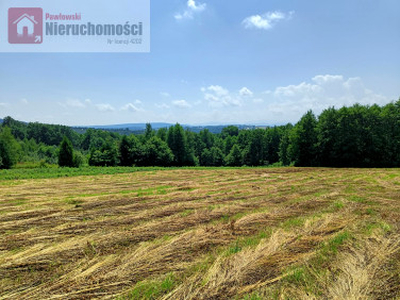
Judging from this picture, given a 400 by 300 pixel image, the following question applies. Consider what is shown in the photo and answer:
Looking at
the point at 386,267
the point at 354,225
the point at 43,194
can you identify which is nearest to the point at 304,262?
the point at 386,267

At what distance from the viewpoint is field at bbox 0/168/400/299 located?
3635mm

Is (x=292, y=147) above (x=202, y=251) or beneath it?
above

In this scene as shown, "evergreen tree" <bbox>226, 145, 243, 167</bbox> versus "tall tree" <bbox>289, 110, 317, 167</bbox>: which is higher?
"tall tree" <bbox>289, 110, 317, 167</bbox>

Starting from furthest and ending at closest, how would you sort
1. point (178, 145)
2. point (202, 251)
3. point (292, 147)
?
1. point (178, 145)
2. point (292, 147)
3. point (202, 251)

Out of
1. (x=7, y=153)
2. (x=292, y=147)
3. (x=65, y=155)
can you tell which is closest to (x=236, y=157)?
(x=292, y=147)

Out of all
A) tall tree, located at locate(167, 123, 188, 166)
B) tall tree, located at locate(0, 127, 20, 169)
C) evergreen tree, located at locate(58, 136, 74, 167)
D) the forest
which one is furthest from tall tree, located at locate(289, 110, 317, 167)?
tall tree, located at locate(0, 127, 20, 169)

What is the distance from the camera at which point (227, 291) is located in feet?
11.7

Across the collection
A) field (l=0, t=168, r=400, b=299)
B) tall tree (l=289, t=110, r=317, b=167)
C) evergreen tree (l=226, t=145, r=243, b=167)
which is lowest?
evergreen tree (l=226, t=145, r=243, b=167)

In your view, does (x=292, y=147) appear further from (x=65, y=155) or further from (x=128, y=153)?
(x=65, y=155)

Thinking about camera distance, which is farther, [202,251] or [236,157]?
[236,157]

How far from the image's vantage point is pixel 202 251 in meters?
4.91

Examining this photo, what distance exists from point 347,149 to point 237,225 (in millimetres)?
35315

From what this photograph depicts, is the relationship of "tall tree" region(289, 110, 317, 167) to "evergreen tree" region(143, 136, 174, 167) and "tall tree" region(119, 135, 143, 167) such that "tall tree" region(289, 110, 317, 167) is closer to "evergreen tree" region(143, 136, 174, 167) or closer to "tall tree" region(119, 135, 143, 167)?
"evergreen tree" region(143, 136, 174, 167)

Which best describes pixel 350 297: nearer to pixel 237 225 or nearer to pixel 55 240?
pixel 237 225
